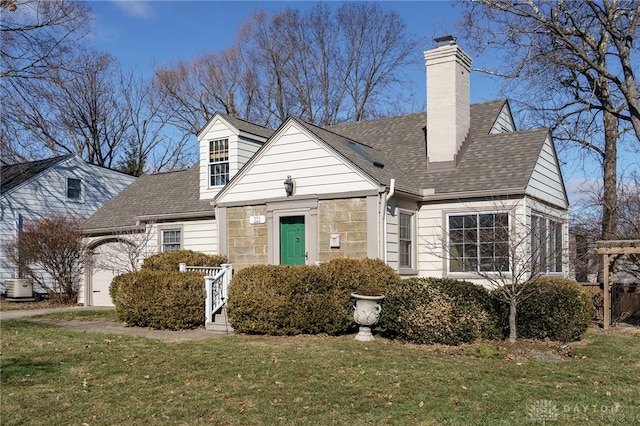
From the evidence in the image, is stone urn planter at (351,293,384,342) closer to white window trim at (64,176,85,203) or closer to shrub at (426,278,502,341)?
shrub at (426,278,502,341)

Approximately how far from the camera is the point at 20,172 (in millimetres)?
24547

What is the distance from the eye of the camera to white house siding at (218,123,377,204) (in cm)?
1289

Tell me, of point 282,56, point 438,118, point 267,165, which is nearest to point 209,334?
point 267,165

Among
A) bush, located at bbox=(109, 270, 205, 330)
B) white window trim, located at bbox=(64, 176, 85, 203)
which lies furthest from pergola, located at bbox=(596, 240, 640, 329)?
white window trim, located at bbox=(64, 176, 85, 203)

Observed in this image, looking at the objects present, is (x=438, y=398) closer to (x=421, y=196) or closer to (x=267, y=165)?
(x=421, y=196)

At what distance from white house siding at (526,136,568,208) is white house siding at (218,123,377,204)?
3876 millimetres

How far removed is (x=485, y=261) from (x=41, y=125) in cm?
2918

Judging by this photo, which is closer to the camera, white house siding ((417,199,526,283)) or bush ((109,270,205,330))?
bush ((109,270,205,330))

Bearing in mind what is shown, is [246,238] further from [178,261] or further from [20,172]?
[20,172]

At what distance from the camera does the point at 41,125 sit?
110 ft

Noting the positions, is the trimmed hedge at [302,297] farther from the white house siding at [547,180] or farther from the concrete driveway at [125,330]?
the white house siding at [547,180]

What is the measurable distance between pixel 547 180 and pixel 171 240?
10674 millimetres

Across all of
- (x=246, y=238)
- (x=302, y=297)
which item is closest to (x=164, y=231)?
(x=246, y=238)

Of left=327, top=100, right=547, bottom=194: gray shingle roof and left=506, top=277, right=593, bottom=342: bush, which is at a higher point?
left=327, top=100, right=547, bottom=194: gray shingle roof
